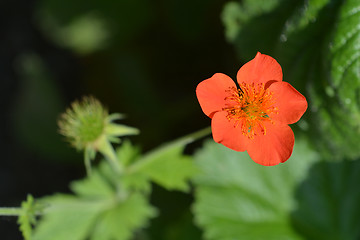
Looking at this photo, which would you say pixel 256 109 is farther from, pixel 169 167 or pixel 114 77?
pixel 114 77

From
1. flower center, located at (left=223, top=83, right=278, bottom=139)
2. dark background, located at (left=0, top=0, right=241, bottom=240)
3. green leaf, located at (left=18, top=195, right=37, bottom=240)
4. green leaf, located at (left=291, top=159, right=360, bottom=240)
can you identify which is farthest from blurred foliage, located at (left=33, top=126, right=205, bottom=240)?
dark background, located at (left=0, top=0, right=241, bottom=240)

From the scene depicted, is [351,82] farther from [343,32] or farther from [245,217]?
[245,217]

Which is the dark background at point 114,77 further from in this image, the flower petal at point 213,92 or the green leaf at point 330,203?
the flower petal at point 213,92

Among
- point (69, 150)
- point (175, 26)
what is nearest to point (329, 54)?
point (175, 26)

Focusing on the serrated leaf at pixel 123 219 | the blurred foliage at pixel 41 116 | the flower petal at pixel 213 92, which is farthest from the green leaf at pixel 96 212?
the blurred foliage at pixel 41 116

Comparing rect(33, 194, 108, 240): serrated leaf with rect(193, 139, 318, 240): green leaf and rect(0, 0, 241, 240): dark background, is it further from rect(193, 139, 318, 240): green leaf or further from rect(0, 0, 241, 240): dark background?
rect(0, 0, 241, 240): dark background

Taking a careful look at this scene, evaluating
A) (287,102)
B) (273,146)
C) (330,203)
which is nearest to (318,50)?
(287,102)
